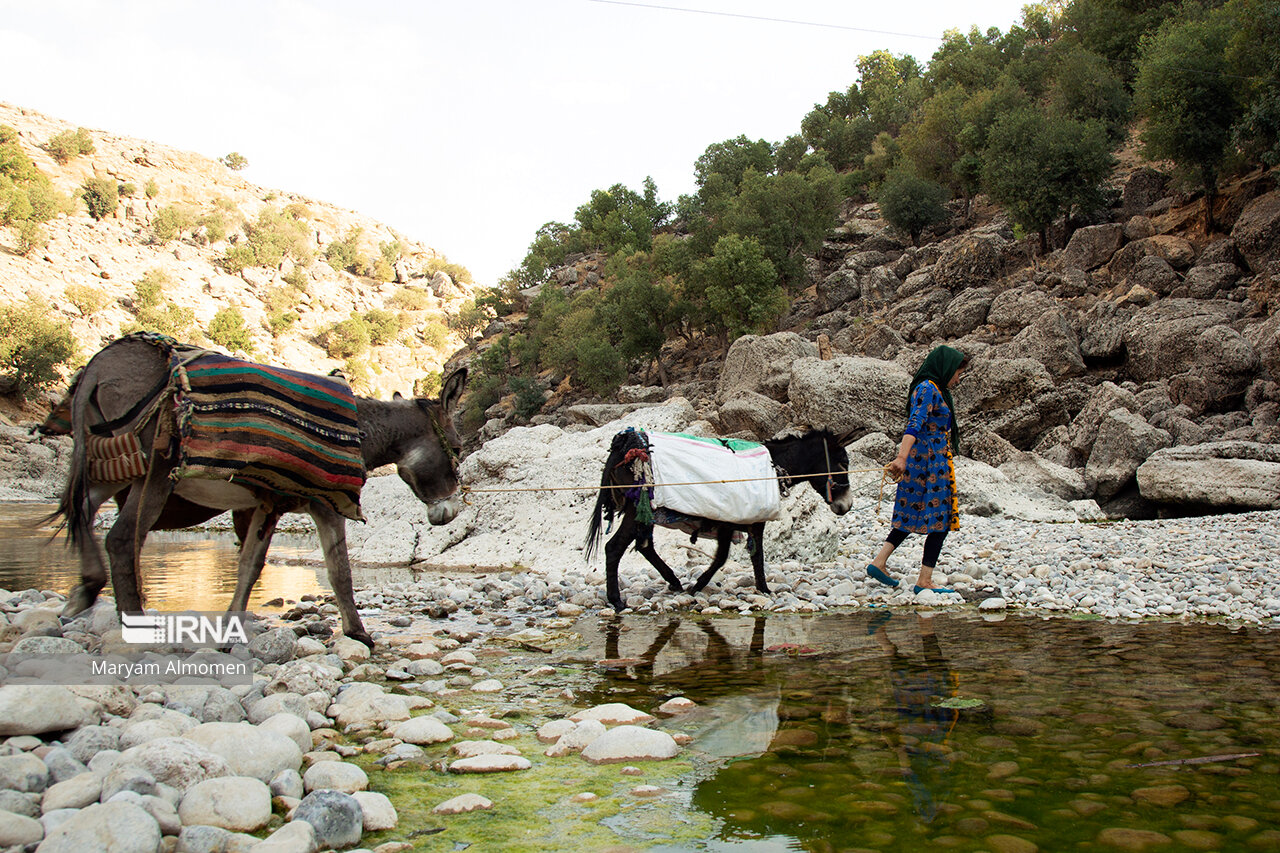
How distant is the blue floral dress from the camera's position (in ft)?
24.0

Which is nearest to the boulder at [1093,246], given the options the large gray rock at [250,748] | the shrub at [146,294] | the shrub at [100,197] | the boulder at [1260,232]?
the boulder at [1260,232]

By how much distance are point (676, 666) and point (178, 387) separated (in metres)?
3.64

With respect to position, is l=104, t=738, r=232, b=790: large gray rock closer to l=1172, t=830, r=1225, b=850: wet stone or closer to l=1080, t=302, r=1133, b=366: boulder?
l=1172, t=830, r=1225, b=850: wet stone

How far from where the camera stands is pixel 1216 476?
41.7ft

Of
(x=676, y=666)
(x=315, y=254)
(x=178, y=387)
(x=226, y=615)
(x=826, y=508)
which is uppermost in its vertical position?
(x=315, y=254)

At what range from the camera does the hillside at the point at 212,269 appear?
68.1m

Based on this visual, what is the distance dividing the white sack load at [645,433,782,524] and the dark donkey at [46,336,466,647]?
2.38 m

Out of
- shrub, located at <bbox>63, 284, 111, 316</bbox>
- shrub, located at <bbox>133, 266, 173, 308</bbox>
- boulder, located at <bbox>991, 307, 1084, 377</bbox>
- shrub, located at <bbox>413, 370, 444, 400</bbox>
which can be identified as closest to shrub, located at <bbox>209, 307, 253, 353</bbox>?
shrub, located at <bbox>133, 266, 173, 308</bbox>

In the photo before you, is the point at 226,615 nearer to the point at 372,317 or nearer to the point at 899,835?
the point at 899,835

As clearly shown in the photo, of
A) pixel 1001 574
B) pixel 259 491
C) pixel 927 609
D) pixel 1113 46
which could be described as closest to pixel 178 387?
pixel 259 491

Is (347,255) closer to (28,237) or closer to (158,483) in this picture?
(28,237)

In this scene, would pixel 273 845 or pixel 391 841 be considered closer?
pixel 273 845

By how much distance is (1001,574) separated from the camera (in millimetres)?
8117

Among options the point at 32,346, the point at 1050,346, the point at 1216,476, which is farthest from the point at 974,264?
the point at 32,346
